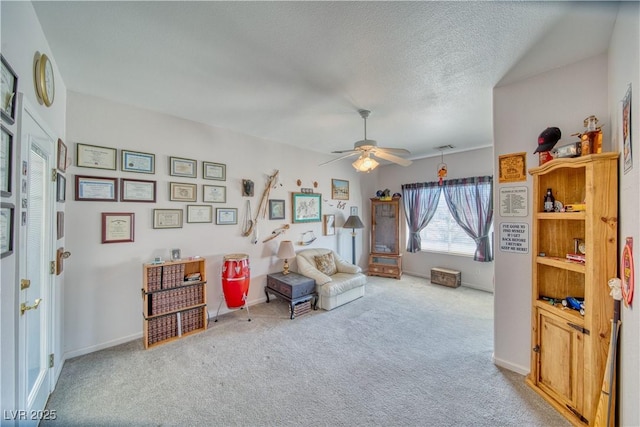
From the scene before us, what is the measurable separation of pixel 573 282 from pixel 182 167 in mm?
4160

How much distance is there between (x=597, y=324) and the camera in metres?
1.52

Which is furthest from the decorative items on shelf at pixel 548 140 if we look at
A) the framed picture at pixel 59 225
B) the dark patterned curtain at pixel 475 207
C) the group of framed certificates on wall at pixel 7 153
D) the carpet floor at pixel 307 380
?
the framed picture at pixel 59 225

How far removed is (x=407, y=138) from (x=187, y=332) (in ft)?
13.7

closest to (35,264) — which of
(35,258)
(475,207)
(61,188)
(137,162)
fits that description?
(35,258)

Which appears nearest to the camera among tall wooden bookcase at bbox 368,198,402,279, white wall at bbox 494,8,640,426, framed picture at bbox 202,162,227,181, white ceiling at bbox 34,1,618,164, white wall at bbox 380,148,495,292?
white wall at bbox 494,8,640,426

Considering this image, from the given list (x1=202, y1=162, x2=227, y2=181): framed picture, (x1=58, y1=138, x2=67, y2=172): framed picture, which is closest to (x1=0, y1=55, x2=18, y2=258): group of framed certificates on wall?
(x1=58, y1=138, x2=67, y2=172): framed picture

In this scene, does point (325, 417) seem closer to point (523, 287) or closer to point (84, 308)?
point (523, 287)

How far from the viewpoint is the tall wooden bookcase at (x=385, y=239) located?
5.43 meters

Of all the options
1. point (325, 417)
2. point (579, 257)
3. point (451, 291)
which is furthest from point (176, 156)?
point (451, 291)

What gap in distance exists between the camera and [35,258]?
165 centimetres

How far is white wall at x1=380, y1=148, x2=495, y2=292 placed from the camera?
15.0 ft

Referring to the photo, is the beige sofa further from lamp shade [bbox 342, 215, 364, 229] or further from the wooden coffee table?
lamp shade [bbox 342, 215, 364, 229]

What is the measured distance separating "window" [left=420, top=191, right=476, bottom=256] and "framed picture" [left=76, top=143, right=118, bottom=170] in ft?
17.8

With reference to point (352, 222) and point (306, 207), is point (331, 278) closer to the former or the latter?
point (306, 207)
